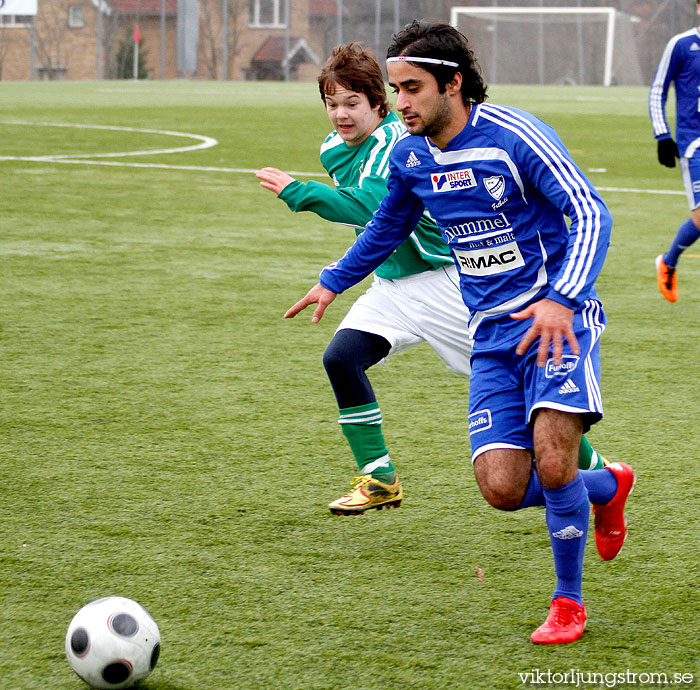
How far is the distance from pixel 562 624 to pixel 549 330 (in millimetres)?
831

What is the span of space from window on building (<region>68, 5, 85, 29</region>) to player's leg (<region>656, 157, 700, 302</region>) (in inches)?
1960

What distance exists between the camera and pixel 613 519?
3.63 metres

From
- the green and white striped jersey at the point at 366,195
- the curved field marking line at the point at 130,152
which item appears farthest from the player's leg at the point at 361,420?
the curved field marking line at the point at 130,152

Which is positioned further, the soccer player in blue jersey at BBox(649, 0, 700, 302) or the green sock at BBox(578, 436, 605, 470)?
the soccer player in blue jersey at BBox(649, 0, 700, 302)

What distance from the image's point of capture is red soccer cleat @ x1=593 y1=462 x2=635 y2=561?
3.62 metres

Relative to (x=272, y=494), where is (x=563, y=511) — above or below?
above

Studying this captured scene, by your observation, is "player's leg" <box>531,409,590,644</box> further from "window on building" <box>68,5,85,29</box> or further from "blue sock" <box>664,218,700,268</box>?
"window on building" <box>68,5,85,29</box>

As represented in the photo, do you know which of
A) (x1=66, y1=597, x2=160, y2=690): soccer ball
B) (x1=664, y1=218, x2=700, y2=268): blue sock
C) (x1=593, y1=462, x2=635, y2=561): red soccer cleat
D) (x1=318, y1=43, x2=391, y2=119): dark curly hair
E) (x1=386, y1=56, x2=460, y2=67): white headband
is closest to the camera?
(x1=66, y1=597, x2=160, y2=690): soccer ball

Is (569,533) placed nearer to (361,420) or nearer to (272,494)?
(361,420)

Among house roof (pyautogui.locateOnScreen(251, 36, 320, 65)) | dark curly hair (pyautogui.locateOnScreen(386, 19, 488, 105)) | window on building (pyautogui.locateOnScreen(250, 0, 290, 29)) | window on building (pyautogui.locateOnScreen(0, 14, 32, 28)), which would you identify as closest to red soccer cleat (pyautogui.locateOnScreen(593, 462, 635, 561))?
dark curly hair (pyautogui.locateOnScreen(386, 19, 488, 105))

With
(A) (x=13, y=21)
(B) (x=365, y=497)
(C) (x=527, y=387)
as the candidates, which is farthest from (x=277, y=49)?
(C) (x=527, y=387)

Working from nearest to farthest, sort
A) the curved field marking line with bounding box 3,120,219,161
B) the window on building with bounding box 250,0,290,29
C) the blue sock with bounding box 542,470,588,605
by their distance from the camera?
1. the blue sock with bounding box 542,470,588,605
2. the curved field marking line with bounding box 3,120,219,161
3. the window on building with bounding box 250,0,290,29

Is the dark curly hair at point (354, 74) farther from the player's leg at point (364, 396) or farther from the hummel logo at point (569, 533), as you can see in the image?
the hummel logo at point (569, 533)

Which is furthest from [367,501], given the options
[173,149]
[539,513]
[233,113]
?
[233,113]
